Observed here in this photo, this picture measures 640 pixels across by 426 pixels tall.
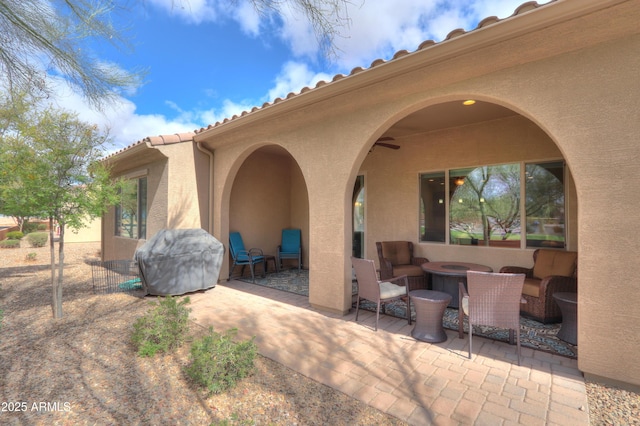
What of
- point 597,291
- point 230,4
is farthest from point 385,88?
point 597,291

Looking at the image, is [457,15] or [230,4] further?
[457,15]

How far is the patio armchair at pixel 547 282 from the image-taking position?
408 centimetres

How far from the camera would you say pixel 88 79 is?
11.2ft

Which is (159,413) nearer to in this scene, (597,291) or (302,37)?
(302,37)

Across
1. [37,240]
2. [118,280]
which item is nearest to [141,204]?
[118,280]

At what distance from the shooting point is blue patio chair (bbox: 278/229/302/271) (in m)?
8.40

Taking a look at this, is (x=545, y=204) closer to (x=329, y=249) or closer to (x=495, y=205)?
(x=495, y=205)

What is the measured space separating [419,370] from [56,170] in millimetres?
5780

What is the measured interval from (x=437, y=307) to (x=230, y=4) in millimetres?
3916

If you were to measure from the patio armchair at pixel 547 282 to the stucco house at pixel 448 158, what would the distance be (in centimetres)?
49

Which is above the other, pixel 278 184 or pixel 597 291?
pixel 278 184

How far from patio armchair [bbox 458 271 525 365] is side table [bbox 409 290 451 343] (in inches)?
15.6

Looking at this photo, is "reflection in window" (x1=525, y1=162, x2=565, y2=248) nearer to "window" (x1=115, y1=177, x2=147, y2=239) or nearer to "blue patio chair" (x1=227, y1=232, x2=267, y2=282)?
"blue patio chair" (x1=227, y1=232, x2=267, y2=282)

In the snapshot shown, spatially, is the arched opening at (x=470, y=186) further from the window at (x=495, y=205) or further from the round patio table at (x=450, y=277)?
the round patio table at (x=450, y=277)
